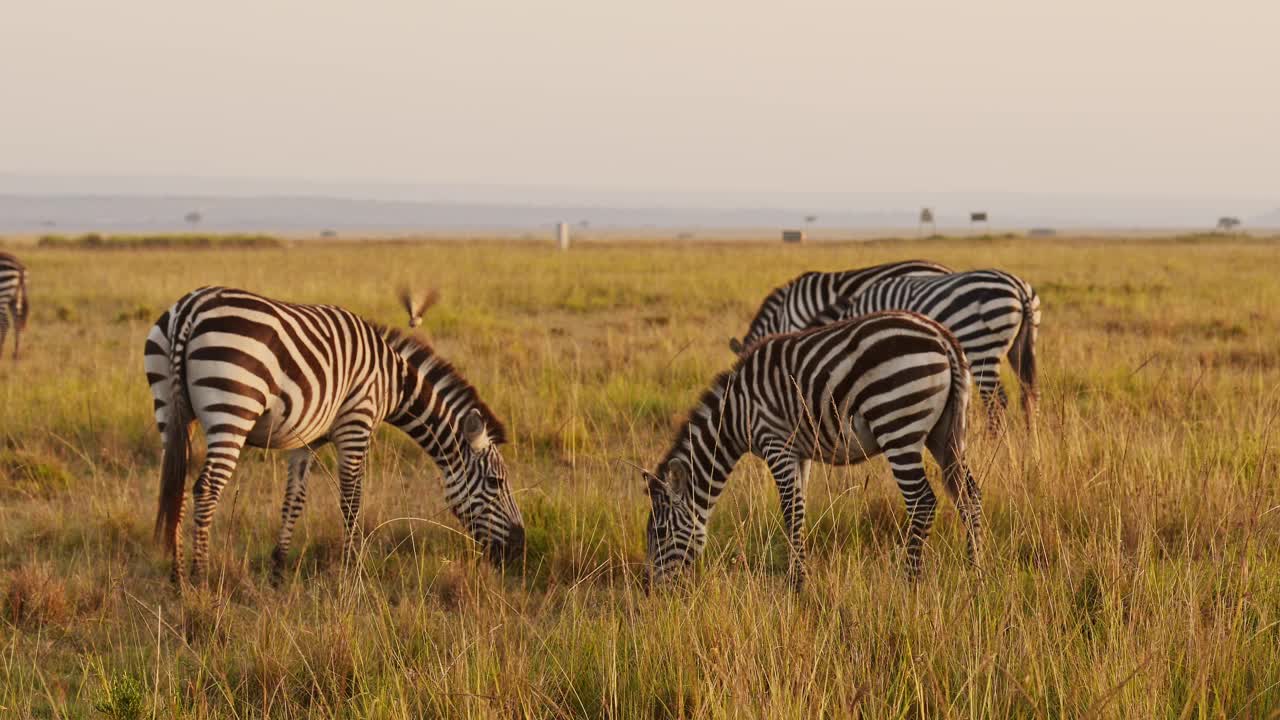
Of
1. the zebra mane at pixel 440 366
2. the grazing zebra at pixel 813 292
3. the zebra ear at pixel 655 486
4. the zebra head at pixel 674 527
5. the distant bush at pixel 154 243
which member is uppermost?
the distant bush at pixel 154 243

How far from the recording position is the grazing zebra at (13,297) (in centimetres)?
1445

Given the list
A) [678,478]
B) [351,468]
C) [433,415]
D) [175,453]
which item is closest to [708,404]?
[678,478]

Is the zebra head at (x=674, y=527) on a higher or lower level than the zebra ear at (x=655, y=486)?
lower

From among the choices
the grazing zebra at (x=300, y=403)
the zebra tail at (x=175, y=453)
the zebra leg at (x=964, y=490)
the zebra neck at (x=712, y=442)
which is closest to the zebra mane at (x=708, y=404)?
the zebra neck at (x=712, y=442)

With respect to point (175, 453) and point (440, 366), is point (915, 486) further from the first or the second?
point (175, 453)

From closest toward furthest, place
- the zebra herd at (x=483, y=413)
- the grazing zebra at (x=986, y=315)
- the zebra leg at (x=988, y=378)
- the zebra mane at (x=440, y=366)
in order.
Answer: the zebra herd at (x=483, y=413) < the zebra mane at (x=440, y=366) < the zebra leg at (x=988, y=378) < the grazing zebra at (x=986, y=315)

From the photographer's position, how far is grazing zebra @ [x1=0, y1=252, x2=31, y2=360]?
14.5 metres

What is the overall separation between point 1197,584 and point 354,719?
343 cm

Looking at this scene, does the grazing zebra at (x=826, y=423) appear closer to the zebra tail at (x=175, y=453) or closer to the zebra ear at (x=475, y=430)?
the zebra ear at (x=475, y=430)

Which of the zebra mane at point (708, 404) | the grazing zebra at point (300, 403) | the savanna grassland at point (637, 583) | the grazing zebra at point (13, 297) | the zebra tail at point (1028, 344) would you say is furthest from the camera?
the grazing zebra at point (13, 297)

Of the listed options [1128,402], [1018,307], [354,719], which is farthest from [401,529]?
[1128,402]

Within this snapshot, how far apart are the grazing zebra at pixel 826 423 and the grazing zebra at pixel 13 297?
12359 mm

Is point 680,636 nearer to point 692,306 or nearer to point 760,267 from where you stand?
point 692,306

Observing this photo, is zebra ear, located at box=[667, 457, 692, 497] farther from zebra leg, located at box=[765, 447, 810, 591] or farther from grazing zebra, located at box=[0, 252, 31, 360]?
grazing zebra, located at box=[0, 252, 31, 360]
